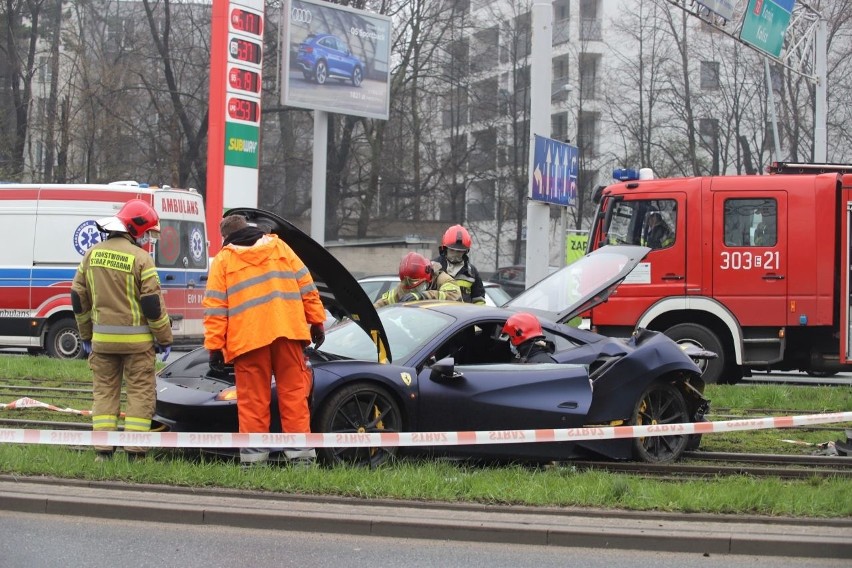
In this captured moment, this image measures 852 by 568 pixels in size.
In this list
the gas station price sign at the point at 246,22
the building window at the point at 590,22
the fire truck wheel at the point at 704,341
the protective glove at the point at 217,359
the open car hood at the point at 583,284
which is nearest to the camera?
the protective glove at the point at 217,359

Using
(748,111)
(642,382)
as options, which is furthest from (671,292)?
(748,111)

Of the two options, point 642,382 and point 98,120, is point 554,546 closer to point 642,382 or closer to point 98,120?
point 642,382

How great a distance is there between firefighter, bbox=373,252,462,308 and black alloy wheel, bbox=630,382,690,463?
6.88ft

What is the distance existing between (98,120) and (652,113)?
21.8m

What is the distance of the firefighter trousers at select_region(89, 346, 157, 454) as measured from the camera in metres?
7.33

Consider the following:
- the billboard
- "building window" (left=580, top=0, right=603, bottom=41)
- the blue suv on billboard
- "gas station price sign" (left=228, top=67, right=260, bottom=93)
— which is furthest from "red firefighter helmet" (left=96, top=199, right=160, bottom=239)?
"building window" (left=580, top=0, right=603, bottom=41)

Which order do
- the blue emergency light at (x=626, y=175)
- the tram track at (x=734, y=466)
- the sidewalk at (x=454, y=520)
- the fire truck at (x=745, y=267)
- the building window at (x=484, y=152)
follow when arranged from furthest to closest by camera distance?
the building window at (x=484, y=152) < the blue emergency light at (x=626, y=175) < the fire truck at (x=745, y=267) < the tram track at (x=734, y=466) < the sidewalk at (x=454, y=520)

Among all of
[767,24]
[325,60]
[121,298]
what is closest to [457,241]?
[121,298]

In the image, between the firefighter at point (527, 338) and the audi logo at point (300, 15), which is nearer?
the firefighter at point (527, 338)

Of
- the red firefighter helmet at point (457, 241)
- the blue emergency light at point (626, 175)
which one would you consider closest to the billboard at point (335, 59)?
the blue emergency light at point (626, 175)

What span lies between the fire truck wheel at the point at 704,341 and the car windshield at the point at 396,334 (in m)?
5.95

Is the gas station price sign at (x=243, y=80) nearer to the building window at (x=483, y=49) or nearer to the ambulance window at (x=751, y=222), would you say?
the ambulance window at (x=751, y=222)

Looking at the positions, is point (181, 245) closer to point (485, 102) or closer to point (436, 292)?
point (436, 292)

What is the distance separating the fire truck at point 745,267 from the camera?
1295 cm
